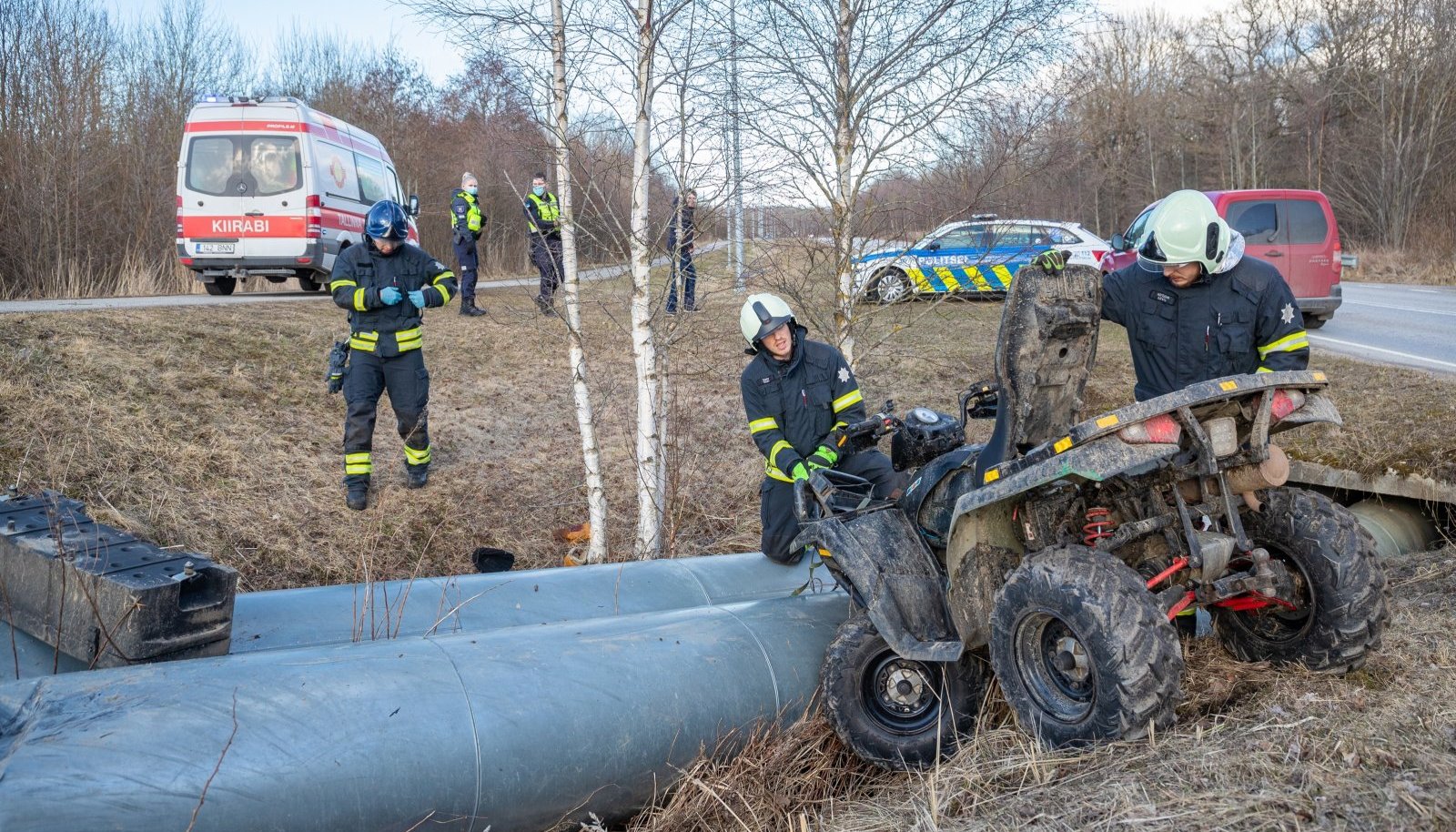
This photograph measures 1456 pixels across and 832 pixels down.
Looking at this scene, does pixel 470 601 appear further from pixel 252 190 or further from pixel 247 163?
pixel 247 163

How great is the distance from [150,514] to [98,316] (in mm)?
3576

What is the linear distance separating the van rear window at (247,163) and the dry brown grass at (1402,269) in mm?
21460

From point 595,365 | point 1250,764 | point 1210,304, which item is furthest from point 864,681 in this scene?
point 595,365

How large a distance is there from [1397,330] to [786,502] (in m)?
11.7

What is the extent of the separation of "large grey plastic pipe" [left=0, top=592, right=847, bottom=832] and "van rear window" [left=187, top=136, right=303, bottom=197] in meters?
10.8

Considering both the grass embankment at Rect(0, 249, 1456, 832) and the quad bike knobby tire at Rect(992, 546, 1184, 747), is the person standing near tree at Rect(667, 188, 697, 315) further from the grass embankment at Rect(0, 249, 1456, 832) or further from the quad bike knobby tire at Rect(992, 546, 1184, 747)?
the quad bike knobby tire at Rect(992, 546, 1184, 747)

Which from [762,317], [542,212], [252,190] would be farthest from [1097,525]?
[252,190]

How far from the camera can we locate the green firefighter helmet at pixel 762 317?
4719 mm

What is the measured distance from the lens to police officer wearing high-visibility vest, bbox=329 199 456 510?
6.95 m

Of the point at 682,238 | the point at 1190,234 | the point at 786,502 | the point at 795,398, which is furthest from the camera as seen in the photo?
the point at 682,238

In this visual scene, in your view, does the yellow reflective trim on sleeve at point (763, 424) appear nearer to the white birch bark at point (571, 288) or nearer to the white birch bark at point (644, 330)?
the white birch bark at point (644, 330)

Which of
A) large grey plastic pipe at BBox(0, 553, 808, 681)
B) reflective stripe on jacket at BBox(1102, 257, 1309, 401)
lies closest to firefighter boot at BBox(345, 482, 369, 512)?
large grey plastic pipe at BBox(0, 553, 808, 681)

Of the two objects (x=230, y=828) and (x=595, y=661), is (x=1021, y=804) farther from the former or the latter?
(x=230, y=828)

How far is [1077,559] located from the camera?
10.0 feet
